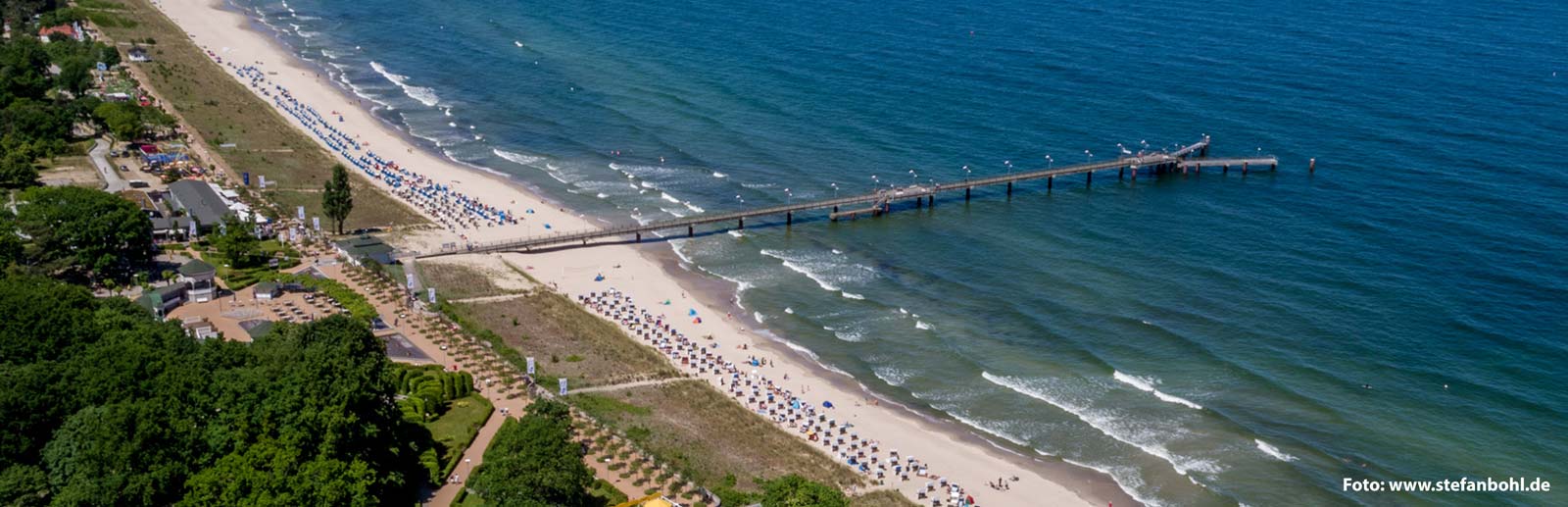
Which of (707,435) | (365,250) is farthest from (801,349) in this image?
(365,250)

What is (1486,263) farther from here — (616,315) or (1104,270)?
(616,315)

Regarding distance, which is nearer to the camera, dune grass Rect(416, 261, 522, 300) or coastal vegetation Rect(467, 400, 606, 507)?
coastal vegetation Rect(467, 400, 606, 507)

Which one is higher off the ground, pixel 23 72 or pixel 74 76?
pixel 23 72

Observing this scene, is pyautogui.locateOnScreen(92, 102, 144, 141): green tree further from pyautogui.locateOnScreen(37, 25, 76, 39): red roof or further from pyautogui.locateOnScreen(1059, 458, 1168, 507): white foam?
pyautogui.locateOnScreen(1059, 458, 1168, 507): white foam

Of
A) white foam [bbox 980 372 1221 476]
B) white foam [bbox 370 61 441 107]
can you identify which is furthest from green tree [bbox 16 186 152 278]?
white foam [bbox 370 61 441 107]

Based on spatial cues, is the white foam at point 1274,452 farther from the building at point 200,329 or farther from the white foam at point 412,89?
the white foam at point 412,89

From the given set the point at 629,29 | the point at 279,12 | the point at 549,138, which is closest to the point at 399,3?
the point at 279,12

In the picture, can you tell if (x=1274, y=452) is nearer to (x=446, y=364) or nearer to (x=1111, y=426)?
(x=1111, y=426)
